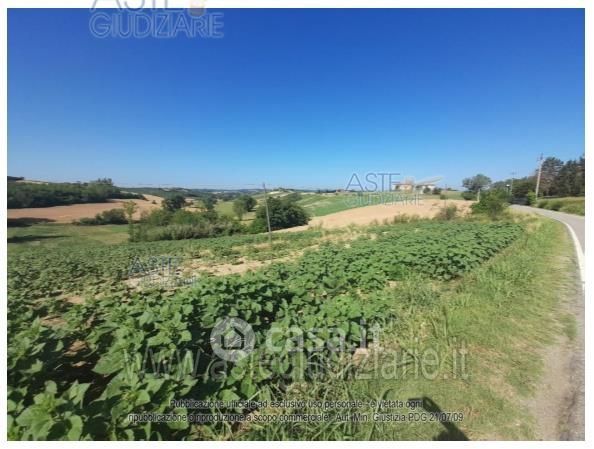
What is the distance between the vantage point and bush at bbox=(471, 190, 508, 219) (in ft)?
74.3

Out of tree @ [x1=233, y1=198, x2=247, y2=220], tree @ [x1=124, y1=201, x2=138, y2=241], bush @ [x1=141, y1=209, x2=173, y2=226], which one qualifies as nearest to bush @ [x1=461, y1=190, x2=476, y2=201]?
tree @ [x1=233, y1=198, x2=247, y2=220]

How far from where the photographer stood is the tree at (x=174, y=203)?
26.3 metres

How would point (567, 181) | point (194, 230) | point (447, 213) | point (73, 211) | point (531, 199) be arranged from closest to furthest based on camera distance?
point (73, 211)
point (194, 230)
point (447, 213)
point (531, 199)
point (567, 181)

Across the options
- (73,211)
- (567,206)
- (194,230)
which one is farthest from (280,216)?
(567,206)

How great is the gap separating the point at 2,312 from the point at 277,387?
277 centimetres

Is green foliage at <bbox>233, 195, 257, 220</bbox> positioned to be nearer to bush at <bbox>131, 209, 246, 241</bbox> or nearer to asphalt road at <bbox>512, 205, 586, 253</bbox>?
bush at <bbox>131, 209, 246, 241</bbox>

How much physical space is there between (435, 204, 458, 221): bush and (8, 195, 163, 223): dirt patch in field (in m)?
29.8

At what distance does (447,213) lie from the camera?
27.6 m

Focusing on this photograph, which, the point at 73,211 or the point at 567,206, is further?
the point at 567,206

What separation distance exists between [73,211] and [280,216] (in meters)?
19.5

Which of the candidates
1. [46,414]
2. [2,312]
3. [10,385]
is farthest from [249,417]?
[2,312]

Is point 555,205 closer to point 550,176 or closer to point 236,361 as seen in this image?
point 550,176

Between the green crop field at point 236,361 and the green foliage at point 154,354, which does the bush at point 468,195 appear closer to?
the green crop field at point 236,361

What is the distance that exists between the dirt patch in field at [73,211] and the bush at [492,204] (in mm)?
30336
